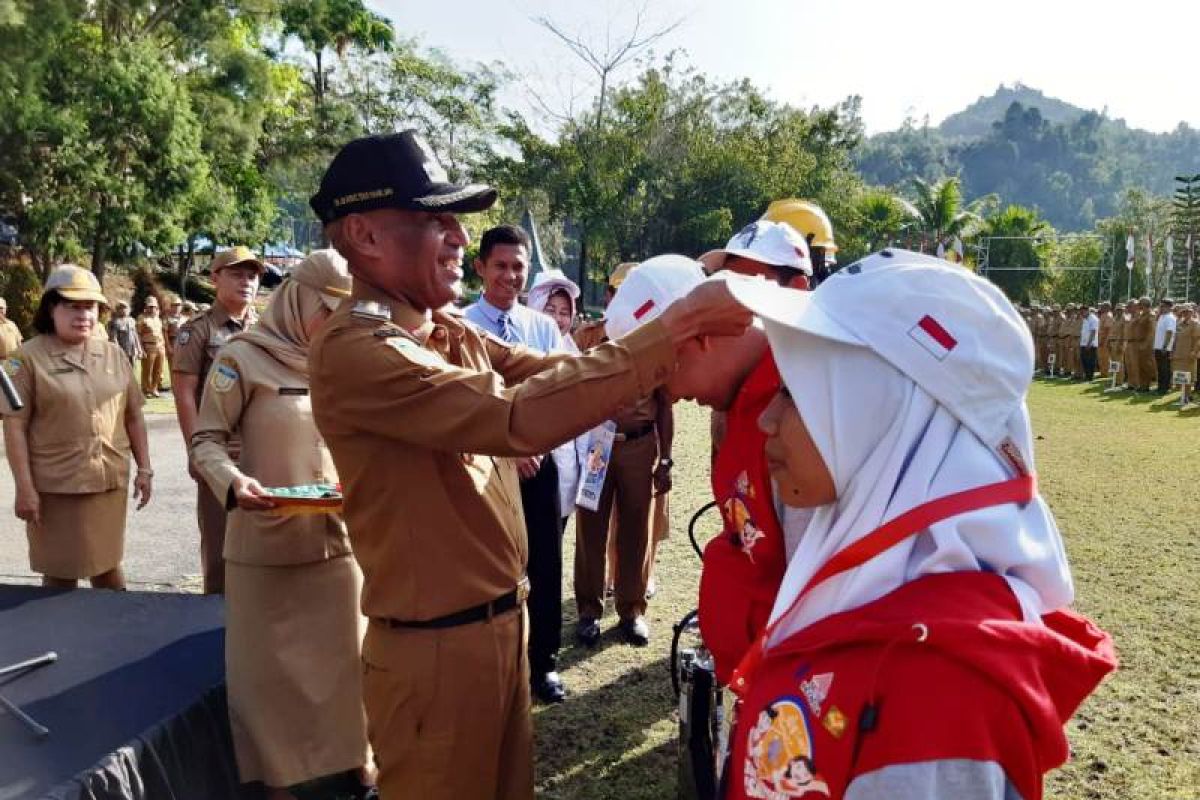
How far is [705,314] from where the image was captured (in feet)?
6.10

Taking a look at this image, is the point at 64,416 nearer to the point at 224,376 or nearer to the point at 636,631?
the point at 224,376

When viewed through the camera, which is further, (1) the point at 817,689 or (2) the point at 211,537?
(2) the point at 211,537

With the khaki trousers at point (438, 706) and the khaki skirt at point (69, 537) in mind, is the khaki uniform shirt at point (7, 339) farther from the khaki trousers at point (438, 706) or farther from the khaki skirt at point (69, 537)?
the khaki trousers at point (438, 706)

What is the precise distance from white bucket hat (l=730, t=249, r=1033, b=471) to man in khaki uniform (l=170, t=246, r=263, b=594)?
381cm

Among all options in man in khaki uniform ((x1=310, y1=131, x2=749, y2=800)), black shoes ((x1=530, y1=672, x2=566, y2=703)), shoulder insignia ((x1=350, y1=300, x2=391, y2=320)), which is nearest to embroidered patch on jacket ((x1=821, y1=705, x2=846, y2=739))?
man in khaki uniform ((x1=310, y1=131, x2=749, y2=800))

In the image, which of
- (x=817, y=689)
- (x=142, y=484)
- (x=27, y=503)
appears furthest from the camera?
(x=142, y=484)

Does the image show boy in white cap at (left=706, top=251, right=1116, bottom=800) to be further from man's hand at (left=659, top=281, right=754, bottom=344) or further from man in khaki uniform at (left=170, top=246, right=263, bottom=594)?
man in khaki uniform at (left=170, top=246, right=263, bottom=594)

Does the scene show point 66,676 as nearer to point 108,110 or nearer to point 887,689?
point 887,689

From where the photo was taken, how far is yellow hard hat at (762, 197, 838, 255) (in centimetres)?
490

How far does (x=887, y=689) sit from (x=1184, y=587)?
6420 mm

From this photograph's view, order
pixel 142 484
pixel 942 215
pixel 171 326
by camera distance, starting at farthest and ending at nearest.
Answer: pixel 942 215, pixel 171 326, pixel 142 484

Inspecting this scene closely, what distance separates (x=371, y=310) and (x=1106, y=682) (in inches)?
173

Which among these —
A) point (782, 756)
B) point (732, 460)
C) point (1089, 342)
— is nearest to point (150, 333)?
point (732, 460)

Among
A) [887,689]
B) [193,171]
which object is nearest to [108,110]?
[193,171]
